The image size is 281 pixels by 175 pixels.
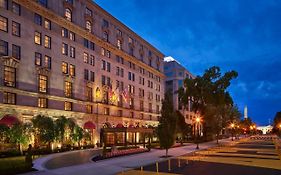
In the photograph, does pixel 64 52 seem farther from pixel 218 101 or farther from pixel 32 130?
pixel 218 101

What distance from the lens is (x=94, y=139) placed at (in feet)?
200

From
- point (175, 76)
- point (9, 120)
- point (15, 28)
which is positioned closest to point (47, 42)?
point (15, 28)

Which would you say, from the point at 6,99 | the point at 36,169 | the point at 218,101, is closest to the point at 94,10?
the point at 6,99

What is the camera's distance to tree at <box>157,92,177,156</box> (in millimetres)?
37312

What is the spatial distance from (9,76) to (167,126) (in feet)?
71.8

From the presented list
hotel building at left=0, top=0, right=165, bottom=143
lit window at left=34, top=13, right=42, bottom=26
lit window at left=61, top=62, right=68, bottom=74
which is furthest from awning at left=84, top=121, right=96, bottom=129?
lit window at left=34, top=13, right=42, bottom=26

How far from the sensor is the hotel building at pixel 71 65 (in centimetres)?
4312

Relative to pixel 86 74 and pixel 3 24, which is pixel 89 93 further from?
pixel 3 24

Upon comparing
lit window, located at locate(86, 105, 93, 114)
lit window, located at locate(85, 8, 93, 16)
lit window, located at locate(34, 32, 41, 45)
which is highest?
lit window, located at locate(85, 8, 93, 16)

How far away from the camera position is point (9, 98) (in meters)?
42.0

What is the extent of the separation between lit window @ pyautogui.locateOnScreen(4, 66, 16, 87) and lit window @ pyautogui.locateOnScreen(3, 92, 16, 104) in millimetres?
1202

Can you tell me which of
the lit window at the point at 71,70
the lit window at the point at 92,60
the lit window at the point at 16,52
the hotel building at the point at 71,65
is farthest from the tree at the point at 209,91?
the lit window at the point at 16,52

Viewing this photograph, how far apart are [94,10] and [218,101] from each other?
121ft

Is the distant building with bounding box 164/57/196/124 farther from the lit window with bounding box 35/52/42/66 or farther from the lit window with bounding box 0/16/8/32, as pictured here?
the lit window with bounding box 0/16/8/32
